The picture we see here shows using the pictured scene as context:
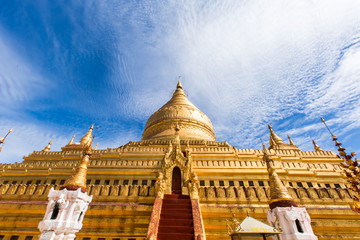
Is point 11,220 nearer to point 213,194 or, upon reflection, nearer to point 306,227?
point 213,194

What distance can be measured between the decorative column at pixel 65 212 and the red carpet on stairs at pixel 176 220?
3.54 meters

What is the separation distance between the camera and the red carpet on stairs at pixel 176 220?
8.29m

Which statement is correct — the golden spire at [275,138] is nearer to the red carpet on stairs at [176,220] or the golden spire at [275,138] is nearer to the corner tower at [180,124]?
the corner tower at [180,124]

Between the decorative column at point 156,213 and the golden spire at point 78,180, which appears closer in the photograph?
the golden spire at point 78,180

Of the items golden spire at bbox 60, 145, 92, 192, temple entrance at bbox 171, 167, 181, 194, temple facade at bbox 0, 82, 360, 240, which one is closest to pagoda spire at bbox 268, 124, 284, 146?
temple facade at bbox 0, 82, 360, 240

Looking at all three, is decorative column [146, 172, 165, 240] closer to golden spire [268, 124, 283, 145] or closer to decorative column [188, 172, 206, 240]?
decorative column [188, 172, 206, 240]

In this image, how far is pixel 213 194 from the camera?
37.4ft

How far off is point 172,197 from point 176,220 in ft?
7.77

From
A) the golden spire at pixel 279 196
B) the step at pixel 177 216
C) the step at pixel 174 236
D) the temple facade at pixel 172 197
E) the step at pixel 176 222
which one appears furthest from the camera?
the step at pixel 177 216

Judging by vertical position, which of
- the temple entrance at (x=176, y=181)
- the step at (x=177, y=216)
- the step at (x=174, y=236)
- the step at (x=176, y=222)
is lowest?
the step at (x=174, y=236)

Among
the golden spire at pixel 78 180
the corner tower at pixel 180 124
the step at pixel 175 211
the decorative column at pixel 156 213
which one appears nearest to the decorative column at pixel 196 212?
the step at pixel 175 211

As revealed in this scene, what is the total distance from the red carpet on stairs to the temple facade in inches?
1.8

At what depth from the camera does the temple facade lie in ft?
22.9

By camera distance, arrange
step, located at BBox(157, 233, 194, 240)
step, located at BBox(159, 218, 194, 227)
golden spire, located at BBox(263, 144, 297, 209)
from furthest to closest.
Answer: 1. step, located at BBox(159, 218, 194, 227)
2. step, located at BBox(157, 233, 194, 240)
3. golden spire, located at BBox(263, 144, 297, 209)
